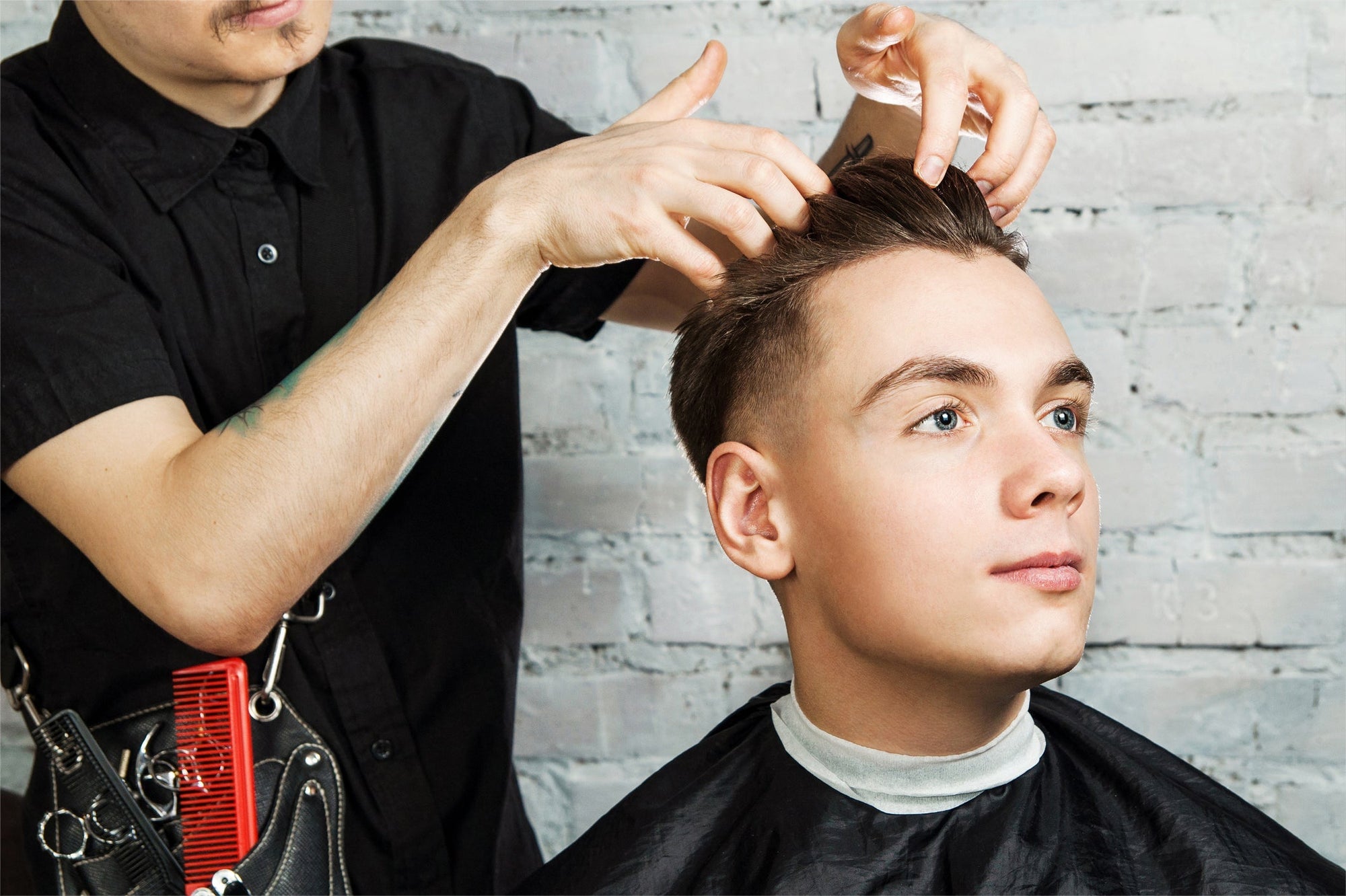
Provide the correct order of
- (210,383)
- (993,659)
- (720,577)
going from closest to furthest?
(993,659) < (210,383) < (720,577)

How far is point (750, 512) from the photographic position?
41.9 inches

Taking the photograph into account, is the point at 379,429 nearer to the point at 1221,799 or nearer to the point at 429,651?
the point at 429,651

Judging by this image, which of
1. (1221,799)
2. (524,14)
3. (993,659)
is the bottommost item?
(1221,799)

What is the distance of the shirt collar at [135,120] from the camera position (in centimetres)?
120

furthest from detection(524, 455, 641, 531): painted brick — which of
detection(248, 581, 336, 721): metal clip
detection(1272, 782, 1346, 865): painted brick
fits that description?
detection(1272, 782, 1346, 865): painted brick

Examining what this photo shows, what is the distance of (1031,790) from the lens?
3.40ft

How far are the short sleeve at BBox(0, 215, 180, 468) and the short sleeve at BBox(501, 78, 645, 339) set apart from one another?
46 cm

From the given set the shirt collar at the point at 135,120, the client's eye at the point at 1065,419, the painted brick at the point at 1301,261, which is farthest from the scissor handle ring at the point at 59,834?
the painted brick at the point at 1301,261

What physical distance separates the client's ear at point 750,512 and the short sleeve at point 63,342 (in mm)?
507

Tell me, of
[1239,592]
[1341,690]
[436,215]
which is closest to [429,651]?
[436,215]

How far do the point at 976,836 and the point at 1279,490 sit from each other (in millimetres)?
784

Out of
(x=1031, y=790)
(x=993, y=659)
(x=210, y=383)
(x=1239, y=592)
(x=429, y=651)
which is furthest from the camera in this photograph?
(x=1239, y=592)

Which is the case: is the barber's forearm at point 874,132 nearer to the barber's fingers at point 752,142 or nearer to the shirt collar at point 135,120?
the barber's fingers at point 752,142

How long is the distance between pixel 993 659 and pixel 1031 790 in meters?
0.20
